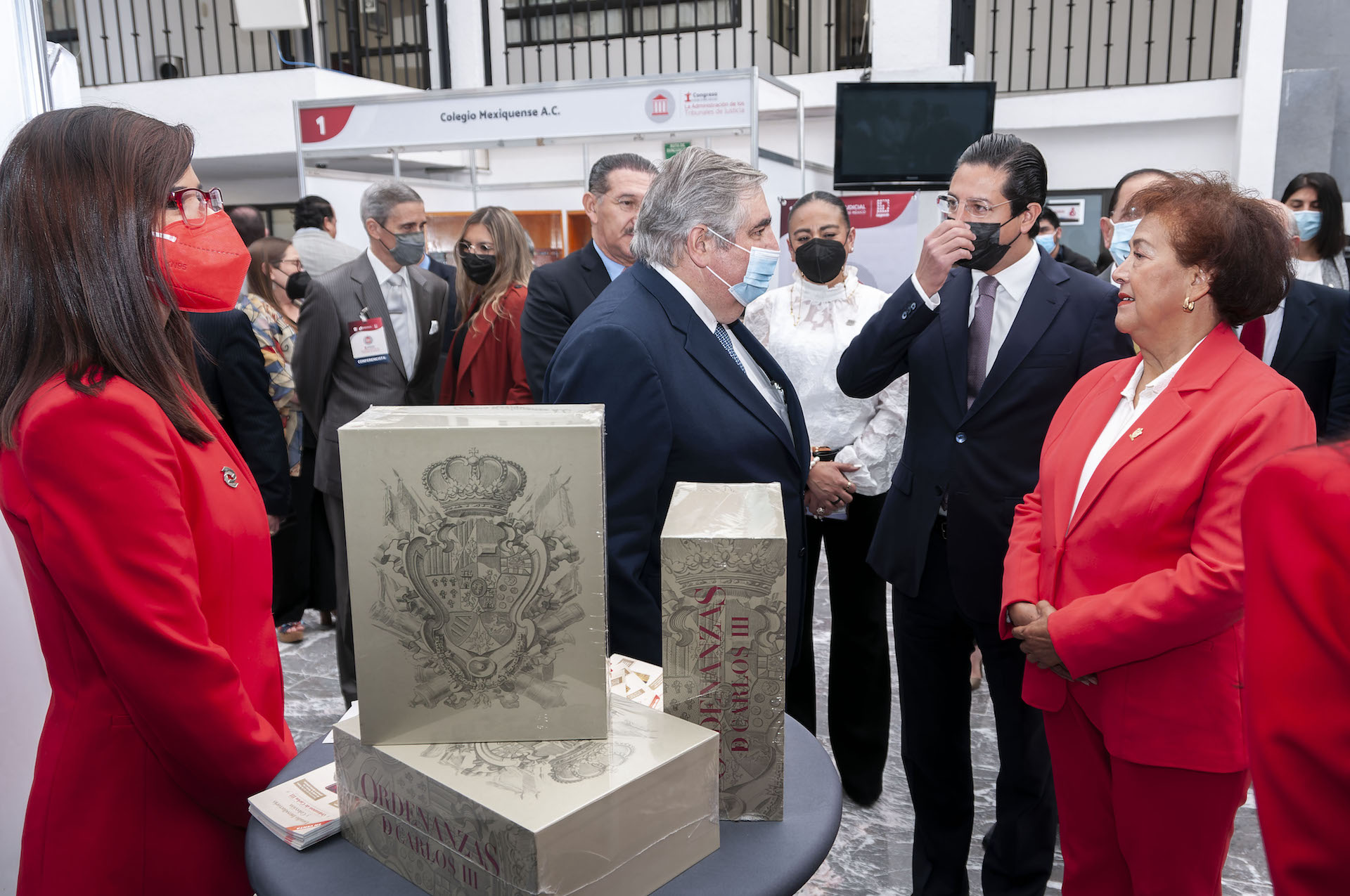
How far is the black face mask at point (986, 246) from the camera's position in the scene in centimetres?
200

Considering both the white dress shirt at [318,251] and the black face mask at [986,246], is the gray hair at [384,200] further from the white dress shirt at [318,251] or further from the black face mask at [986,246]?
the black face mask at [986,246]

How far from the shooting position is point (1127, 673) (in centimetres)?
152

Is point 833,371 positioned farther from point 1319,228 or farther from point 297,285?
point 297,285

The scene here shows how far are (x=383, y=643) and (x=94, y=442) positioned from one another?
0.41 metres

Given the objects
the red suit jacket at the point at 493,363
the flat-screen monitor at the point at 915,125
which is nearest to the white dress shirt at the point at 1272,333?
the red suit jacket at the point at 493,363

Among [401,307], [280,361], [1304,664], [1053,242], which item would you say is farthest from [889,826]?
[1053,242]

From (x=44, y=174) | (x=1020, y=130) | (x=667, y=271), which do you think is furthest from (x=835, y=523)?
(x=1020, y=130)

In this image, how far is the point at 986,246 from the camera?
200 cm

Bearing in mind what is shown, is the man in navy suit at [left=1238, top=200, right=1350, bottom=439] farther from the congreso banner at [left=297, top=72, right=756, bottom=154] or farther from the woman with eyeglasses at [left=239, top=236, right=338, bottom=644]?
the woman with eyeglasses at [left=239, top=236, right=338, bottom=644]

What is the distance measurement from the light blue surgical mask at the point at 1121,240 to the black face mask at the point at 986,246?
11.5 inches

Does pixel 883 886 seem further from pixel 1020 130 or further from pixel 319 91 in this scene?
pixel 319 91

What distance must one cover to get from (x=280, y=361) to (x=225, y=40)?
9.16 metres

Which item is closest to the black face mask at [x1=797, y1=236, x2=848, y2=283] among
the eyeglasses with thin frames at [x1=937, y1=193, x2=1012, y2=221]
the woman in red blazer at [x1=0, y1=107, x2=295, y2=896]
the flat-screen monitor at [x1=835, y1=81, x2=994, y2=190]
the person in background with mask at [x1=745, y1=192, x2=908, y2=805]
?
the person in background with mask at [x1=745, y1=192, x2=908, y2=805]

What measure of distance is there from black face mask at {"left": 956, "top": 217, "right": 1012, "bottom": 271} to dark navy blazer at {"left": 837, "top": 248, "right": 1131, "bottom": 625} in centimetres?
9
